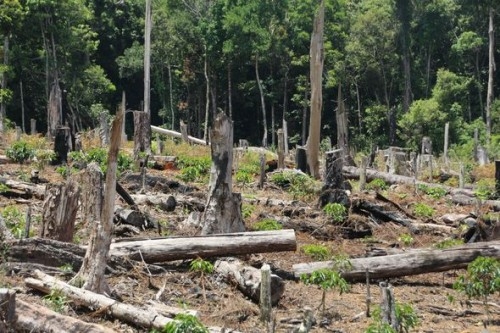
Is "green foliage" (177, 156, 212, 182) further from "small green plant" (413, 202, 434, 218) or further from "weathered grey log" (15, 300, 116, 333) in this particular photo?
"weathered grey log" (15, 300, 116, 333)

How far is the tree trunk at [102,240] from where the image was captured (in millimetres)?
7281

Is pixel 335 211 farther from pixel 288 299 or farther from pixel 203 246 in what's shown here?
pixel 288 299

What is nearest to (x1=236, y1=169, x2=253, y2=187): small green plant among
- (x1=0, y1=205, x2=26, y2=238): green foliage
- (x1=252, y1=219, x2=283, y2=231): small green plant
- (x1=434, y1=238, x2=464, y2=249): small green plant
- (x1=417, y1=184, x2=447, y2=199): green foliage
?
(x1=417, y1=184, x2=447, y2=199): green foliage

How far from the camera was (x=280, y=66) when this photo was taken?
46.0 m

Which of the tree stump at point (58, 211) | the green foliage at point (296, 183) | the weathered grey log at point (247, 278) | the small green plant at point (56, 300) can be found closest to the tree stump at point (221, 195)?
the weathered grey log at point (247, 278)

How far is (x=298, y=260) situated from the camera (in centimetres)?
1038

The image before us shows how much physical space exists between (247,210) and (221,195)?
2.61m

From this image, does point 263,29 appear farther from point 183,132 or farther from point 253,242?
point 253,242

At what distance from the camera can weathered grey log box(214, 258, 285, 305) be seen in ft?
26.7

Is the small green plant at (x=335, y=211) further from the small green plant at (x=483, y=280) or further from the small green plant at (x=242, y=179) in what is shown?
the small green plant at (x=242, y=179)

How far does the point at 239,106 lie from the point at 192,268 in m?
40.0

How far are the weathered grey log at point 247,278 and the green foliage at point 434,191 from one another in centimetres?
924

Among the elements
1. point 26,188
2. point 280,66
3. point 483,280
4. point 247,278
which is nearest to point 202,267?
point 247,278

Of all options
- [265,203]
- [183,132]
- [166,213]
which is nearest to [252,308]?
[166,213]
